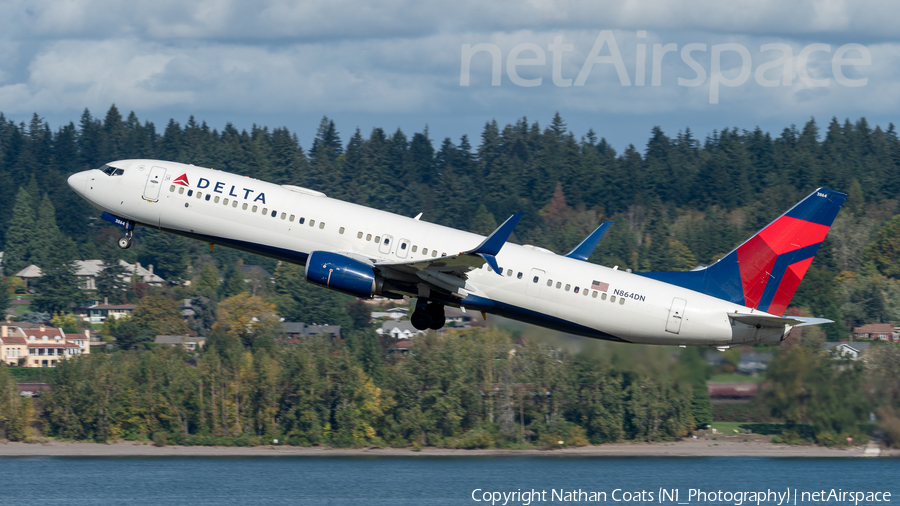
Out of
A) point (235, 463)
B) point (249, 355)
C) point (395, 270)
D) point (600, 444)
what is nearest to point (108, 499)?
point (235, 463)

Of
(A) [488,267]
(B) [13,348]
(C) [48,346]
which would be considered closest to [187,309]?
(C) [48,346]

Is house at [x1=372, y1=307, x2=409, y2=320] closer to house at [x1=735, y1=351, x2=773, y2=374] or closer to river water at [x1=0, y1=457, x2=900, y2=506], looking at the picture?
river water at [x1=0, y1=457, x2=900, y2=506]

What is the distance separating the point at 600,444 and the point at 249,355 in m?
43.6

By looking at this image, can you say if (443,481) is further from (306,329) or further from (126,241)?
(126,241)

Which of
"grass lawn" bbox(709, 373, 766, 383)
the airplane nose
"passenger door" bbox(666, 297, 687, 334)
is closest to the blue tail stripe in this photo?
"passenger door" bbox(666, 297, 687, 334)

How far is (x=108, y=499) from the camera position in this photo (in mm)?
102812

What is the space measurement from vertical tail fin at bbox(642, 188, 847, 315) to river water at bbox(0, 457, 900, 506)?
186 feet

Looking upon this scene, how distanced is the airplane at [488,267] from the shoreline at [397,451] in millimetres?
63428

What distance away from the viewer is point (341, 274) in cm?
4369

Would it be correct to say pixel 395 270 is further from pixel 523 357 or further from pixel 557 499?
pixel 523 357

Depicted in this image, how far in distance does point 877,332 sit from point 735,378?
290 feet

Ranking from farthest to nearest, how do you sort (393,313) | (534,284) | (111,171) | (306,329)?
1. (393,313)
2. (306,329)
3. (111,171)
4. (534,284)

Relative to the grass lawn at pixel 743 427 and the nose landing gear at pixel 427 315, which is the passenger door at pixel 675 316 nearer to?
the nose landing gear at pixel 427 315

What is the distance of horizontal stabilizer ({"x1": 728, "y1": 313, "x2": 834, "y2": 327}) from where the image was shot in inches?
1704
